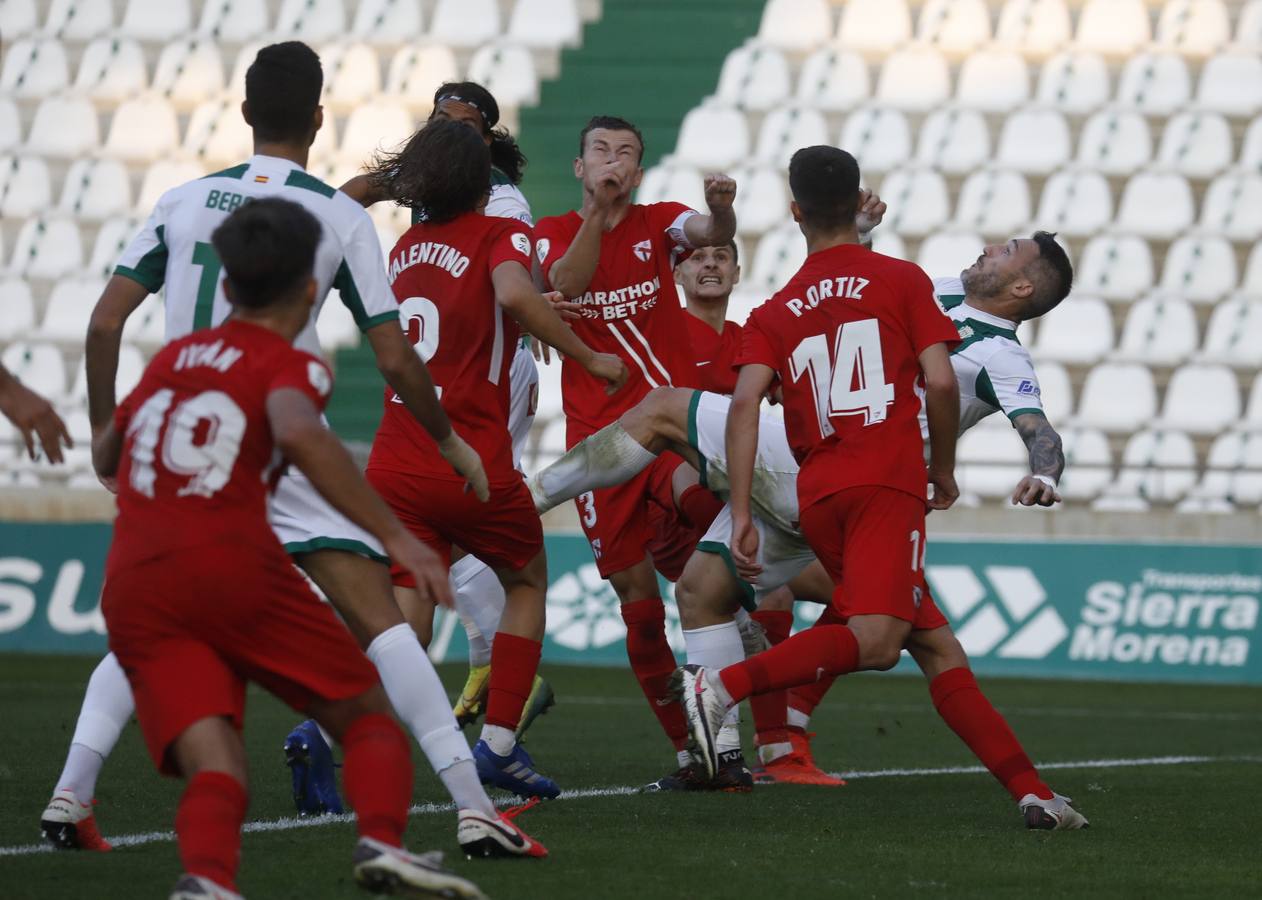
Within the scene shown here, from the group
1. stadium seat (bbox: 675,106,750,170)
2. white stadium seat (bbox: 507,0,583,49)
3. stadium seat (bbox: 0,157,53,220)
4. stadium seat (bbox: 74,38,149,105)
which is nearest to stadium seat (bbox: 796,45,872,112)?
stadium seat (bbox: 675,106,750,170)

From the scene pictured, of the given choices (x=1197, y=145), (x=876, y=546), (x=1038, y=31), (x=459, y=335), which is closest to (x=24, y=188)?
(x=1038, y=31)

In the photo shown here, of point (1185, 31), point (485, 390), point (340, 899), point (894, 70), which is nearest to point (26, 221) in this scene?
point (894, 70)

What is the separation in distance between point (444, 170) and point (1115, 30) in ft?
44.7

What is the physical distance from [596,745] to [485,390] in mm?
2939

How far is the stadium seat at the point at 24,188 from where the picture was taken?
1847 cm

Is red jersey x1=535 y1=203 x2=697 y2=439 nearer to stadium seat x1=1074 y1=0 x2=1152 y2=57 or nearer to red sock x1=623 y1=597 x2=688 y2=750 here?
red sock x1=623 y1=597 x2=688 y2=750

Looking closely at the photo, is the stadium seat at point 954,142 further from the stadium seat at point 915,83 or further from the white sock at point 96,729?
the white sock at point 96,729

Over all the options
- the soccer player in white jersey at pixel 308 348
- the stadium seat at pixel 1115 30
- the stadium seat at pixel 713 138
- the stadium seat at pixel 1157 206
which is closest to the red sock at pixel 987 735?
the soccer player in white jersey at pixel 308 348

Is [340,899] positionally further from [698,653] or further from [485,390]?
[698,653]

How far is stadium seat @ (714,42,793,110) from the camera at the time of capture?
18.0 metres

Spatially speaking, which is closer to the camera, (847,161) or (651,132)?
(847,161)

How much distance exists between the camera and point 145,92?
19.2m

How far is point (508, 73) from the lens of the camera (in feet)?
61.2

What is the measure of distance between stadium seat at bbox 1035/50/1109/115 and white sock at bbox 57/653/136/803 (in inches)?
552
